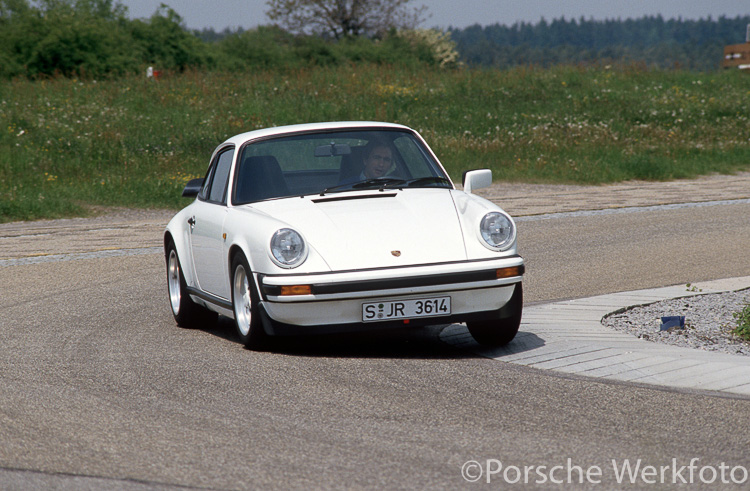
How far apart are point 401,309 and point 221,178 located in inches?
89.1

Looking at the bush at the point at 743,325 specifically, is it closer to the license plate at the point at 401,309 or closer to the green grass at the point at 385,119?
the license plate at the point at 401,309

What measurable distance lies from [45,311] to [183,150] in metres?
16.1

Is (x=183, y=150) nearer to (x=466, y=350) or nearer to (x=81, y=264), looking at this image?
(x=81, y=264)

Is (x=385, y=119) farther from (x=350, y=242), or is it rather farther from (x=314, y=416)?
(x=314, y=416)

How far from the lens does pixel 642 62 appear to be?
3694 cm

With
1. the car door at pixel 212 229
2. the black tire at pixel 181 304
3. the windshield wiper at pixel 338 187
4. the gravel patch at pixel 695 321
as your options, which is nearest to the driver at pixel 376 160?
the windshield wiper at pixel 338 187

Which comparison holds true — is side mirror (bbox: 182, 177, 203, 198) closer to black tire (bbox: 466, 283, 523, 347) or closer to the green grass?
black tire (bbox: 466, 283, 523, 347)

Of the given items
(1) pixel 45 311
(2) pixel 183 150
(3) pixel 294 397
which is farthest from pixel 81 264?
(2) pixel 183 150

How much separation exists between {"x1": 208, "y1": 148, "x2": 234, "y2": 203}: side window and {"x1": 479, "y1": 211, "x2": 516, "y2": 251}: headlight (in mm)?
2007

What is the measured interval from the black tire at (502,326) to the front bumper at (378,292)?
0.09 metres

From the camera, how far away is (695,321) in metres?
7.34

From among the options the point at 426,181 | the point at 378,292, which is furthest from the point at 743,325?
the point at 378,292

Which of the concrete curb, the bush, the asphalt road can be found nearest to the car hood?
the asphalt road

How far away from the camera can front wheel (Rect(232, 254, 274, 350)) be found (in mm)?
6293
